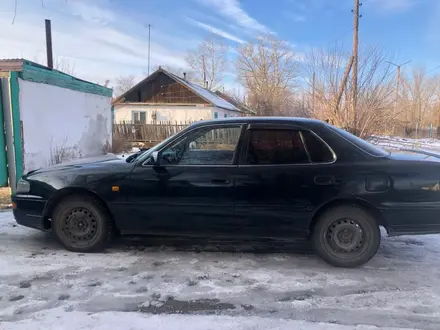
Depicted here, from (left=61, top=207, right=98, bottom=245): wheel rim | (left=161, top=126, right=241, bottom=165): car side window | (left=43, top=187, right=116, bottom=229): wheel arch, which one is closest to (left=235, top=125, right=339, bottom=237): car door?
(left=161, top=126, right=241, bottom=165): car side window

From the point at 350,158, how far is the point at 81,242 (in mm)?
3315

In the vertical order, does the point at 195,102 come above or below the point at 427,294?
above

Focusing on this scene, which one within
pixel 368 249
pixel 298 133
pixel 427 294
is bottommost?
pixel 427 294

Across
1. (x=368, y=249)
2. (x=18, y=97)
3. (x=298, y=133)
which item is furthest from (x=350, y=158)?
(x=18, y=97)

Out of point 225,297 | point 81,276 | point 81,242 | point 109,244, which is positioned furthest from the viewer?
point 109,244

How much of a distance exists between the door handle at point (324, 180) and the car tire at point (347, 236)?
31 cm

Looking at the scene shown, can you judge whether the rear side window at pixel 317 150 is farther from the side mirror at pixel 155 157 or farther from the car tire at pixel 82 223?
the car tire at pixel 82 223

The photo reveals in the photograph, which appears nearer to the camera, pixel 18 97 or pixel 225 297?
pixel 225 297

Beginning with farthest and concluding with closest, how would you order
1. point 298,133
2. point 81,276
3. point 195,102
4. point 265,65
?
1. point 265,65
2. point 195,102
3. point 298,133
4. point 81,276

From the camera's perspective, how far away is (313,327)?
8.98ft

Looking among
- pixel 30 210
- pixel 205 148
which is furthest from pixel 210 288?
pixel 30 210

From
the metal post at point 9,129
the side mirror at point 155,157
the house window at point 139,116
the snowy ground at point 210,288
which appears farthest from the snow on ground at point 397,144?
the house window at point 139,116

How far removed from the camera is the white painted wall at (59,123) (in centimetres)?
866

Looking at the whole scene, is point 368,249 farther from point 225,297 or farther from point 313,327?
point 225,297
